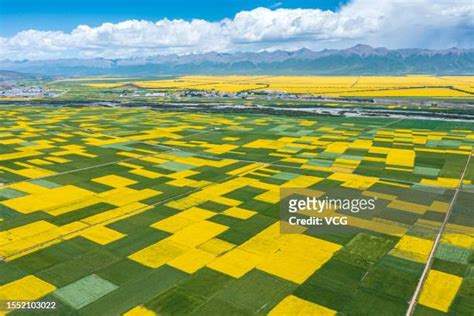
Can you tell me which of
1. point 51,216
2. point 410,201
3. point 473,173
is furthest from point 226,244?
point 473,173

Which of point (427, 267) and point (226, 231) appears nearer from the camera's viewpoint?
point (427, 267)

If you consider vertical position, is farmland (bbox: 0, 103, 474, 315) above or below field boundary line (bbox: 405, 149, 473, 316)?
above

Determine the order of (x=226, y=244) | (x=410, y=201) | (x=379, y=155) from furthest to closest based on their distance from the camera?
(x=379, y=155) → (x=410, y=201) → (x=226, y=244)

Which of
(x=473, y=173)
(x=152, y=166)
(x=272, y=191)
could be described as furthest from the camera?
(x=152, y=166)

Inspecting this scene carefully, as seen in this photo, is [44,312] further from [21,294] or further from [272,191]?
[272,191]

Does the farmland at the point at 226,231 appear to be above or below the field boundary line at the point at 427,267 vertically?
above

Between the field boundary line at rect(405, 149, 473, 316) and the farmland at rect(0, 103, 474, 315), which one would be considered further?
the farmland at rect(0, 103, 474, 315)

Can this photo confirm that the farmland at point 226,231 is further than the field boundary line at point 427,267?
Yes

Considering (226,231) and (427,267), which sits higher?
(226,231)
